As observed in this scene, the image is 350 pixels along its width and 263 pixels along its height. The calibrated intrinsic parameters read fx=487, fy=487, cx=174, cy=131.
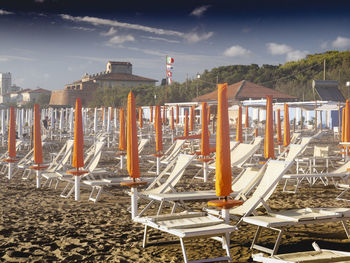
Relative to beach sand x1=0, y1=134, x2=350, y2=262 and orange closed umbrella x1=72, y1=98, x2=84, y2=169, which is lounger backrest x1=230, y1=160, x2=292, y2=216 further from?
orange closed umbrella x1=72, y1=98, x2=84, y2=169

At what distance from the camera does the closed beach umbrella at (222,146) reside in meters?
4.04

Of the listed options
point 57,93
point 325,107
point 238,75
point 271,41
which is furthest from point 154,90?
point 325,107

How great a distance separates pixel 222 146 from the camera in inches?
160

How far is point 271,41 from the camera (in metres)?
77.5

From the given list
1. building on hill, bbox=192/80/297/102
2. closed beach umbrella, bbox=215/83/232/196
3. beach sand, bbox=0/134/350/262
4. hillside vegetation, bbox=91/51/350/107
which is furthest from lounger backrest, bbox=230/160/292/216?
hillside vegetation, bbox=91/51/350/107

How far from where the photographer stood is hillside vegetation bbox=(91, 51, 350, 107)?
49.0 metres

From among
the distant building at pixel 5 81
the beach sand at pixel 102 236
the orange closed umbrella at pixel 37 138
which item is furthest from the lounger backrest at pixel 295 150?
the distant building at pixel 5 81

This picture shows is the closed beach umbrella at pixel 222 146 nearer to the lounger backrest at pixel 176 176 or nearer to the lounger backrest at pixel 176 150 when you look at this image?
the lounger backrest at pixel 176 176

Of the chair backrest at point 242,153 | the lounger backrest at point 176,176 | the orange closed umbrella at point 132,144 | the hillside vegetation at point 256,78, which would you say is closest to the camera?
the orange closed umbrella at point 132,144

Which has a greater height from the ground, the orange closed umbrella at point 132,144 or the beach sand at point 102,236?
the orange closed umbrella at point 132,144

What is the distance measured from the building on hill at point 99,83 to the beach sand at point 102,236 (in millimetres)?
58531

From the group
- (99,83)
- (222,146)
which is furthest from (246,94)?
(99,83)

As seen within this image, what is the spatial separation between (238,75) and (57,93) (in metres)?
25.7

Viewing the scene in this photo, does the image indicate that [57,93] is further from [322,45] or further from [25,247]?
[25,247]
